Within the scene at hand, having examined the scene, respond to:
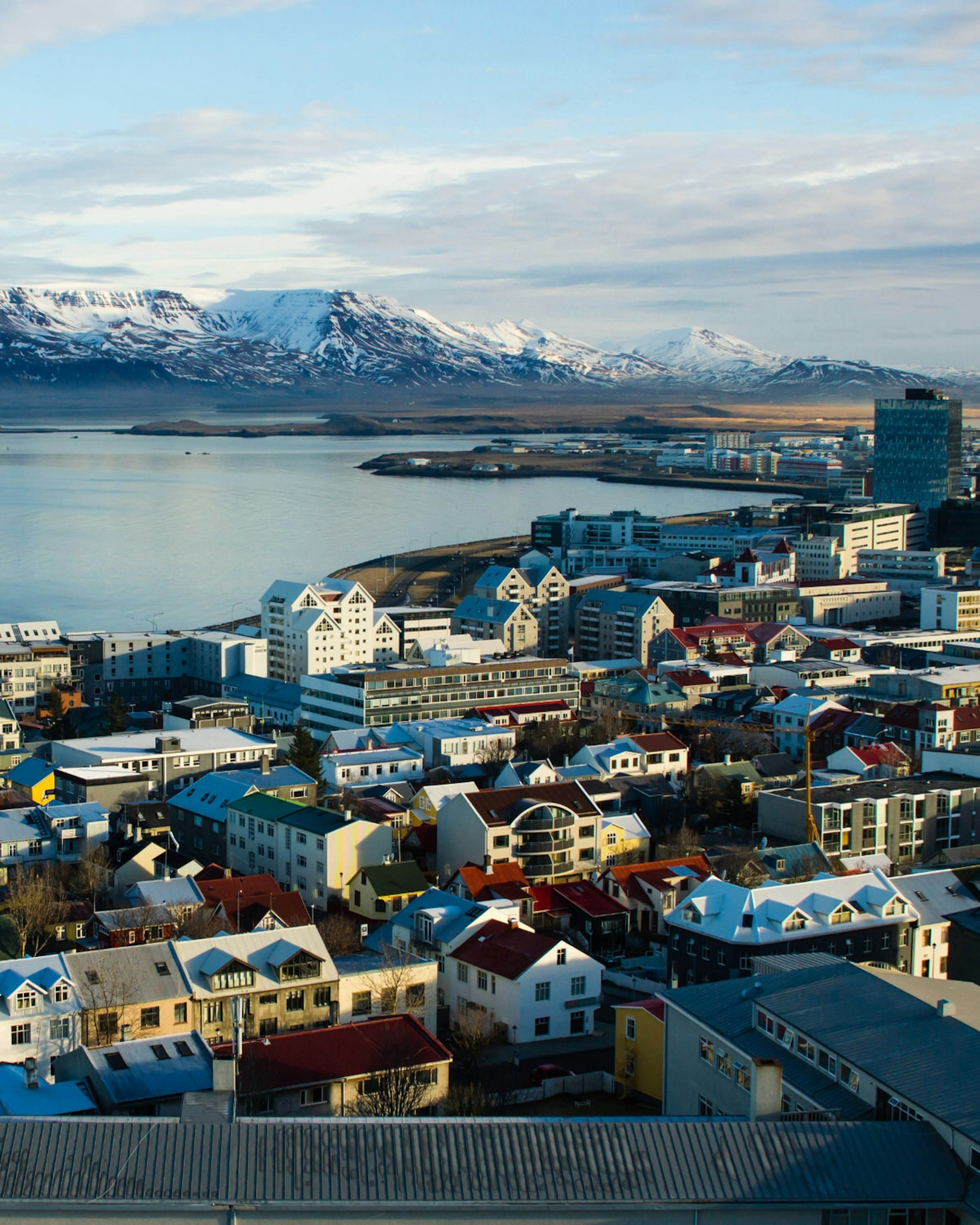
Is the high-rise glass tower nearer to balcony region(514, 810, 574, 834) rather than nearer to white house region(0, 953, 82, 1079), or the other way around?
balcony region(514, 810, 574, 834)

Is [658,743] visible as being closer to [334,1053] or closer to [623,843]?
[623,843]

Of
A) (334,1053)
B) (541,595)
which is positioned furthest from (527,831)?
(541,595)

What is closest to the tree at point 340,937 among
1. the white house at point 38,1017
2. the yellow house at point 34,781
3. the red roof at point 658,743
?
the white house at point 38,1017

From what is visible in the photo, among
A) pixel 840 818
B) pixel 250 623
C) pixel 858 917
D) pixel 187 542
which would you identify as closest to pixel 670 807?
pixel 840 818

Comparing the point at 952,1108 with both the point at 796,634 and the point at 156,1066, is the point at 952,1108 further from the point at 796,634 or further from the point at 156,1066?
the point at 796,634

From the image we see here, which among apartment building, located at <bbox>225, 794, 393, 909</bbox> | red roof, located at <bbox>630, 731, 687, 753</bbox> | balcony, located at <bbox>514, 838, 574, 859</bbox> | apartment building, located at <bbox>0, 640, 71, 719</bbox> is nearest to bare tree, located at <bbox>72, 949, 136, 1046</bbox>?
apartment building, located at <bbox>225, 794, 393, 909</bbox>

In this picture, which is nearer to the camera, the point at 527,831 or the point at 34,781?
the point at 527,831
